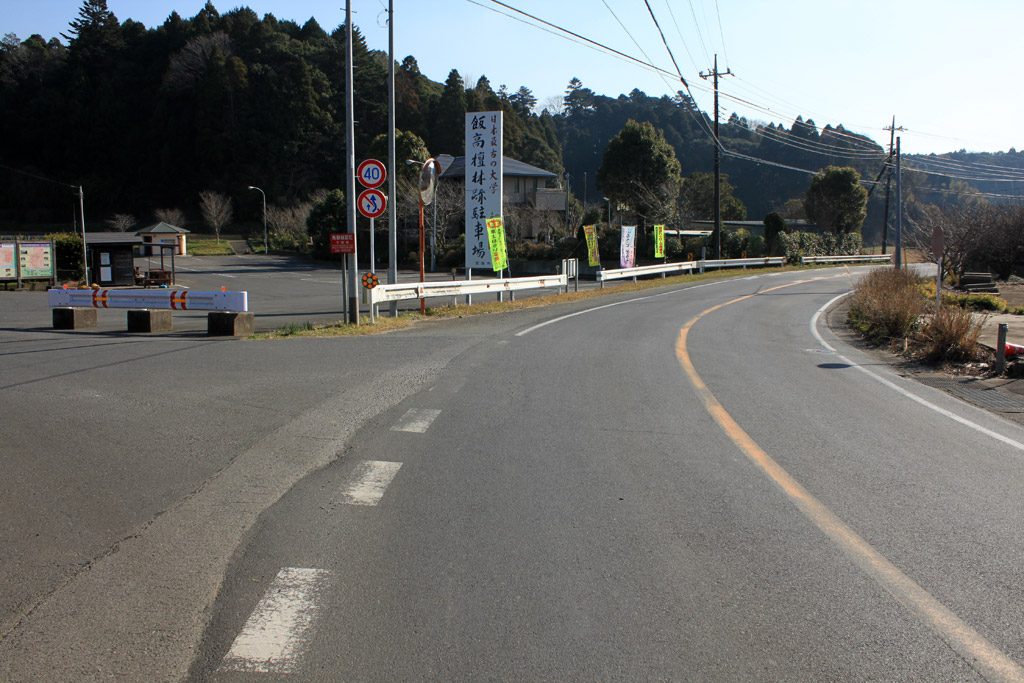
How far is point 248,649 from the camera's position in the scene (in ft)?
12.1

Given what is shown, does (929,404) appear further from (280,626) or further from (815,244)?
(815,244)

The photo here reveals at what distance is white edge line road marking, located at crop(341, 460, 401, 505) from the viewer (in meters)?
5.82

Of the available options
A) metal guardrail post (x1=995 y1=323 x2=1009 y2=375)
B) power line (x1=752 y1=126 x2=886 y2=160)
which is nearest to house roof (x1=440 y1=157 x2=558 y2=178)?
power line (x1=752 y1=126 x2=886 y2=160)

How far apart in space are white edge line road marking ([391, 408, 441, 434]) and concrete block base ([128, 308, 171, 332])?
439 inches

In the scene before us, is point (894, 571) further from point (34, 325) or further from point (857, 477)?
point (34, 325)

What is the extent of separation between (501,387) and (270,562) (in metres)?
5.73

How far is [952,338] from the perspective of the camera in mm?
13453

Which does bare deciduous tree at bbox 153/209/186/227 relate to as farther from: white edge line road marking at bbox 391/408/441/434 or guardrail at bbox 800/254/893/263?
white edge line road marking at bbox 391/408/441/434

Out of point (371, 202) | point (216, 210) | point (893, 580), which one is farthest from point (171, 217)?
point (893, 580)

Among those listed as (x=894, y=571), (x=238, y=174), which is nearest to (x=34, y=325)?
(x=894, y=571)

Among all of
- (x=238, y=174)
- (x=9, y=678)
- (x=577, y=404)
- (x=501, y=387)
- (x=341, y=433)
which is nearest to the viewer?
(x=9, y=678)

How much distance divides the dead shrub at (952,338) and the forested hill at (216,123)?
2717 inches

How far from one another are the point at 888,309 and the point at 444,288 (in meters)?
10.8

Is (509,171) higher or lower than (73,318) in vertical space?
higher
